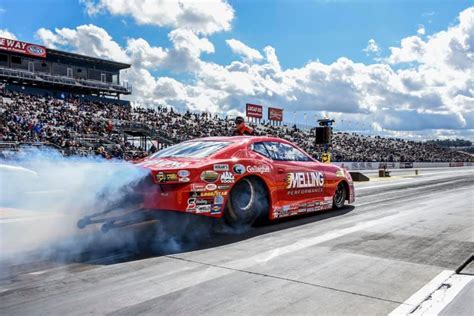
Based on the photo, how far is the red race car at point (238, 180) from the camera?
5129 mm

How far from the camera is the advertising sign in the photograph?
45.2m

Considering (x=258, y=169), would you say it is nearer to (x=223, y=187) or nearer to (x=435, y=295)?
(x=223, y=187)

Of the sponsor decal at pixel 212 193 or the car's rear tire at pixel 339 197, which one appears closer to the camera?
the sponsor decal at pixel 212 193

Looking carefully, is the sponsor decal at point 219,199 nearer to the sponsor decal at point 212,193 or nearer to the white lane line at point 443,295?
the sponsor decal at point 212,193

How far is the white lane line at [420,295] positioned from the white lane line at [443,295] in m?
0.04

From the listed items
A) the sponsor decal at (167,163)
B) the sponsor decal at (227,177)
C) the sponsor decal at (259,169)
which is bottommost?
the sponsor decal at (227,177)

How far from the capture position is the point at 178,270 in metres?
4.17

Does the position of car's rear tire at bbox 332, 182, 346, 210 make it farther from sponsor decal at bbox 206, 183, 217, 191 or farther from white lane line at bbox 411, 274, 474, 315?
white lane line at bbox 411, 274, 474, 315

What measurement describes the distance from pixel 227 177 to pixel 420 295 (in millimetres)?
2850

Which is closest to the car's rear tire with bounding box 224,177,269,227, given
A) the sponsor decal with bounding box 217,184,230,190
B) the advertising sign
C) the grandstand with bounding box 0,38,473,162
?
the sponsor decal with bounding box 217,184,230,190

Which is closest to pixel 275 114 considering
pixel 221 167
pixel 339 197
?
pixel 339 197

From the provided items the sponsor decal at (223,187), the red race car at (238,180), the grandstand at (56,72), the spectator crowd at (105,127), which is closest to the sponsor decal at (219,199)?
the red race car at (238,180)

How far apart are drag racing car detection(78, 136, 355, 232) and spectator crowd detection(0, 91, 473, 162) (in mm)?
7986

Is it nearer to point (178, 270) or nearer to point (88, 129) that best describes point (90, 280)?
point (178, 270)
